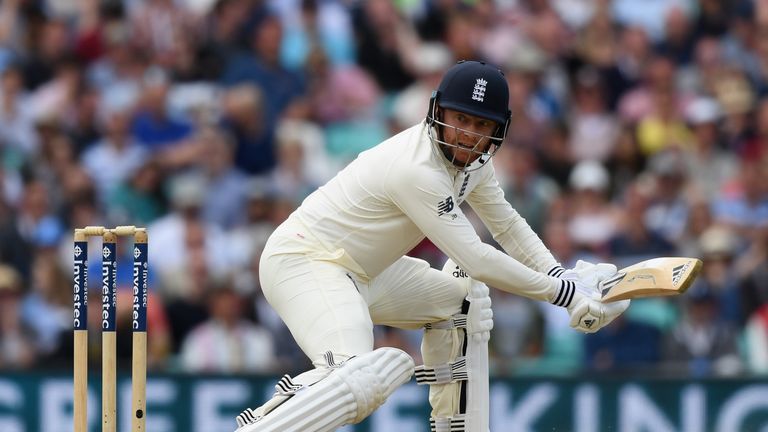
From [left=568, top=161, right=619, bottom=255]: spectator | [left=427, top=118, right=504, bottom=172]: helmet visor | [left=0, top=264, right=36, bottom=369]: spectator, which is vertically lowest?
[left=427, top=118, right=504, bottom=172]: helmet visor

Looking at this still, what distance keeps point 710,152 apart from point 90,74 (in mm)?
4031

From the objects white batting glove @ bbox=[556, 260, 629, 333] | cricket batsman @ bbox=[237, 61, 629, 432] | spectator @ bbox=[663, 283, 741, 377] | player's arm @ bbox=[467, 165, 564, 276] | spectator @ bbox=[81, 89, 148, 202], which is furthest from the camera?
spectator @ bbox=[81, 89, 148, 202]

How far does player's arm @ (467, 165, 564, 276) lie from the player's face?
415 mm

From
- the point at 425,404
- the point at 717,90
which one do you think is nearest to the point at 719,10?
the point at 717,90

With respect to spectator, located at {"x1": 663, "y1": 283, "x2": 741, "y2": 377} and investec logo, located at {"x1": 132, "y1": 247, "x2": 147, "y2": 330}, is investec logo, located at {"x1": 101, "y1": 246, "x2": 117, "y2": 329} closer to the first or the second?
investec logo, located at {"x1": 132, "y1": 247, "x2": 147, "y2": 330}

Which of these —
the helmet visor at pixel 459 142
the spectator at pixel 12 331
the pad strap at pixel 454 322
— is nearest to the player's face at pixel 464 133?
the helmet visor at pixel 459 142

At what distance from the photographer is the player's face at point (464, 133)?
18.3 ft

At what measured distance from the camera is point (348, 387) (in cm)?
533

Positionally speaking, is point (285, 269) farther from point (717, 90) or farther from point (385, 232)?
point (717, 90)

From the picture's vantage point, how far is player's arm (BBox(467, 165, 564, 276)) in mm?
6062

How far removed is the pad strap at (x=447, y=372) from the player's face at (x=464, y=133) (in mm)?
821

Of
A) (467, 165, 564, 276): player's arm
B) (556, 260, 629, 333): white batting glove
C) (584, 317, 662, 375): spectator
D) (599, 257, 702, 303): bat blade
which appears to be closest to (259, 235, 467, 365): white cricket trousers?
(467, 165, 564, 276): player's arm

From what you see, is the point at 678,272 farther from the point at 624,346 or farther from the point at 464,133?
the point at 624,346

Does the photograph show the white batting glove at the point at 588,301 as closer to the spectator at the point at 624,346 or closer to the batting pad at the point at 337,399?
the batting pad at the point at 337,399
